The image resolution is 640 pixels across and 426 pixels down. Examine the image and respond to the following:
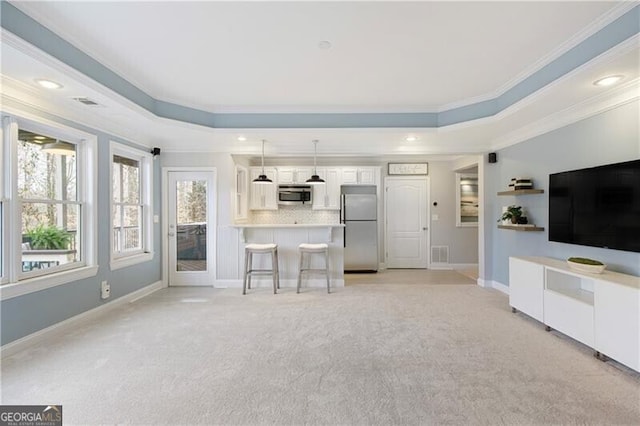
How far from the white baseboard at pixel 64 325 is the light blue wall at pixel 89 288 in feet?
0.12

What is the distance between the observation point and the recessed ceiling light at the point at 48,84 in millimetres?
2533

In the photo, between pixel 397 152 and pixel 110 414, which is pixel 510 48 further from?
pixel 110 414

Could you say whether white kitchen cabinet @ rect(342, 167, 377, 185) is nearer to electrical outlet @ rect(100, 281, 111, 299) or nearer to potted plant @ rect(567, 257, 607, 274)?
potted plant @ rect(567, 257, 607, 274)

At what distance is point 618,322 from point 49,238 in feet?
17.2

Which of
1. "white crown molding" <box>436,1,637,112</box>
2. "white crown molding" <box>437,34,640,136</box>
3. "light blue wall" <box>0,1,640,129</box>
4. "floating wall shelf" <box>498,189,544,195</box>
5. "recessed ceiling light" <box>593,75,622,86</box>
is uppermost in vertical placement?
"white crown molding" <box>436,1,637,112</box>

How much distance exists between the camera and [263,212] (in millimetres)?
6375

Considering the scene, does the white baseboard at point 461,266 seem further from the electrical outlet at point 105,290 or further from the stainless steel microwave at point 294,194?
the electrical outlet at point 105,290

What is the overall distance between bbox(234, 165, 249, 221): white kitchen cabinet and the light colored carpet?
2.11 meters

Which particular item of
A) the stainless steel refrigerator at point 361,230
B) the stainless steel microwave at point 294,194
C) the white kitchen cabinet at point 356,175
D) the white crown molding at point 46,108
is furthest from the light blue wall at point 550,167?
the white crown molding at point 46,108

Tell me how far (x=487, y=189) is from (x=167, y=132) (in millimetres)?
5055

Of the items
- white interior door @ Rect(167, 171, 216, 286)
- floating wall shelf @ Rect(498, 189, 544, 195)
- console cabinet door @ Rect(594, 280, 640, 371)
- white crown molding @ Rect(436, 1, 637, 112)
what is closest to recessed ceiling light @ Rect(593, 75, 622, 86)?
white crown molding @ Rect(436, 1, 637, 112)

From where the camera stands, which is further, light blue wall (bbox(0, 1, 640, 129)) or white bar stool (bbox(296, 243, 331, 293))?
white bar stool (bbox(296, 243, 331, 293))

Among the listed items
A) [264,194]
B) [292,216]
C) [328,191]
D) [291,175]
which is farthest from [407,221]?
[264,194]

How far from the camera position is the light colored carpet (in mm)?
1842
